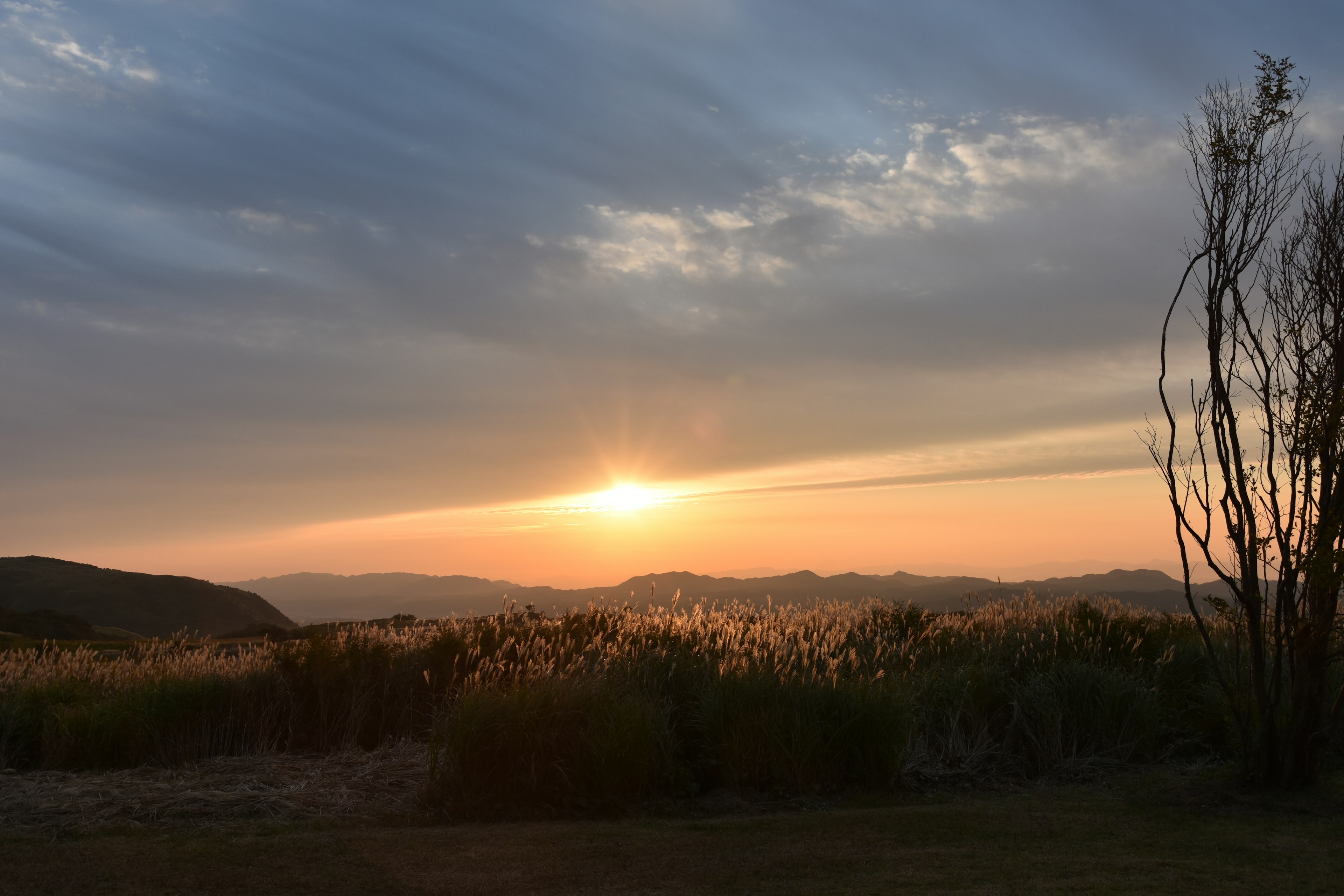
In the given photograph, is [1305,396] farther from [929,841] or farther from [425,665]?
[425,665]

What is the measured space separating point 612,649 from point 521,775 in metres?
2.29

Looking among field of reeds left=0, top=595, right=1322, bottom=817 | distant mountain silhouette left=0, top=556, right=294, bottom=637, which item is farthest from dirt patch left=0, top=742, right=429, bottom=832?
distant mountain silhouette left=0, top=556, right=294, bottom=637

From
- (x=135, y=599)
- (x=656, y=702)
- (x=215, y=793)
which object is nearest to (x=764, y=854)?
(x=656, y=702)

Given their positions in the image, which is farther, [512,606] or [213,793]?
[512,606]

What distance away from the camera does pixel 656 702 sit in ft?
26.8

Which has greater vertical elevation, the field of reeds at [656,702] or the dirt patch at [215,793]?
the field of reeds at [656,702]

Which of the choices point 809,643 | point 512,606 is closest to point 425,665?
point 512,606

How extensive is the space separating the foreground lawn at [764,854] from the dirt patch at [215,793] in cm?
36

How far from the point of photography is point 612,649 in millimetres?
9328

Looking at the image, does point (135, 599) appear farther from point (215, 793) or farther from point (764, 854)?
point (764, 854)

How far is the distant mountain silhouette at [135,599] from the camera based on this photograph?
300ft

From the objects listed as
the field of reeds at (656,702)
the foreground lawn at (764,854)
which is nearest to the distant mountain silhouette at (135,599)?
the field of reeds at (656,702)

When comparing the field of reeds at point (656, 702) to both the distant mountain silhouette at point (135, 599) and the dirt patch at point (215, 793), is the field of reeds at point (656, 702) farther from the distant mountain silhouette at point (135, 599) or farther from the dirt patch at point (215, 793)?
the distant mountain silhouette at point (135, 599)

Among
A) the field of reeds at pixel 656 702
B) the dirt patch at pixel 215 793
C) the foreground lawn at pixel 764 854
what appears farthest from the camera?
the field of reeds at pixel 656 702
